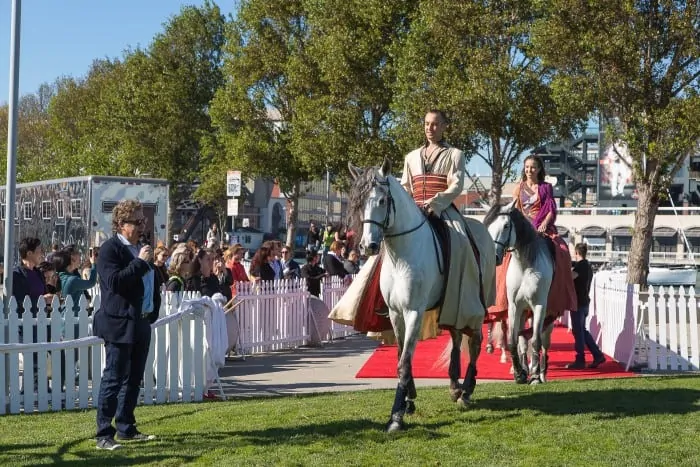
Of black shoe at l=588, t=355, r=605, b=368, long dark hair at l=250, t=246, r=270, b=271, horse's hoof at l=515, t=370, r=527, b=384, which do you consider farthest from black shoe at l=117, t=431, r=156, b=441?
long dark hair at l=250, t=246, r=270, b=271

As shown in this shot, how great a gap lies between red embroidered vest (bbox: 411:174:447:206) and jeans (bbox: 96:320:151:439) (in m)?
3.07

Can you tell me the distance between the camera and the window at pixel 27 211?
33.0 m

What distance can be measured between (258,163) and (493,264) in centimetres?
3873

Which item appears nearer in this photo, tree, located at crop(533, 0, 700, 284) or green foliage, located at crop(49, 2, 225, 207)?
tree, located at crop(533, 0, 700, 284)

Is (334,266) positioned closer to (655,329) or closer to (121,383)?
(655,329)

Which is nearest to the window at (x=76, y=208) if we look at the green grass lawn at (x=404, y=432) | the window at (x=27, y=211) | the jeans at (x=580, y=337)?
the window at (x=27, y=211)

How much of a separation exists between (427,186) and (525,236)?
3.13 m

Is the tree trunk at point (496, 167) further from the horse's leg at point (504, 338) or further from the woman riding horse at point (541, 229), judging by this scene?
the woman riding horse at point (541, 229)

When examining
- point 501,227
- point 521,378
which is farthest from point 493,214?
point 521,378

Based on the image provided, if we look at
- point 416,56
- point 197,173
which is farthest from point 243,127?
point 416,56

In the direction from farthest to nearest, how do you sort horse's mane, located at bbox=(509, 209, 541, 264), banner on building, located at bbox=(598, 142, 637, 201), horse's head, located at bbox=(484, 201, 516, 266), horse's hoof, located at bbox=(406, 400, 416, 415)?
banner on building, located at bbox=(598, 142, 637, 201)
horse's mane, located at bbox=(509, 209, 541, 264)
horse's head, located at bbox=(484, 201, 516, 266)
horse's hoof, located at bbox=(406, 400, 416, 415)

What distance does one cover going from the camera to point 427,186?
938cm

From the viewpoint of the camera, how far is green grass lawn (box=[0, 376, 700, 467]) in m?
7.27

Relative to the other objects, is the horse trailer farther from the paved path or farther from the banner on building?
the banner on building
